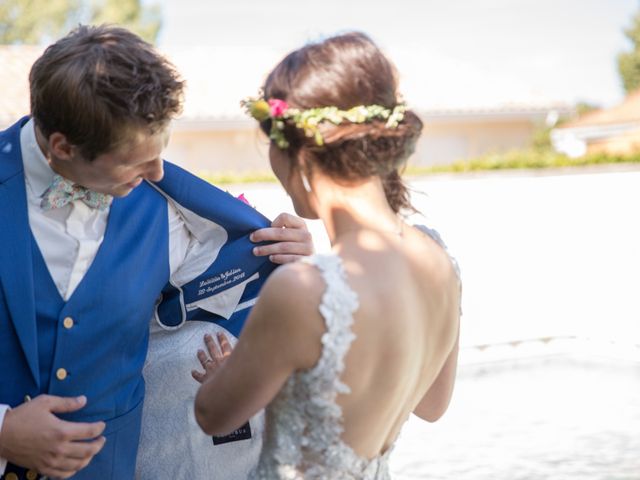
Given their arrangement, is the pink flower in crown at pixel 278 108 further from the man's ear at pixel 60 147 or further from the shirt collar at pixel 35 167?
the shirt collar at pixel 35 167

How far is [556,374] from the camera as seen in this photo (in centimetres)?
772

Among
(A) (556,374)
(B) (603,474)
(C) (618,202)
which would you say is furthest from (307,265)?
(C) (618,202)

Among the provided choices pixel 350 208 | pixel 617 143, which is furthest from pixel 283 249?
pixel 617 143

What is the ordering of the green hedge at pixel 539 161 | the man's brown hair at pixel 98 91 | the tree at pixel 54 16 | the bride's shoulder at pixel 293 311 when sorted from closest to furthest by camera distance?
the bride's shoulder at pixel 293 311 → the man's brown hair at pixel 98 91 → the green hedge at pixel 539 161 → the tree at pixel 54 16

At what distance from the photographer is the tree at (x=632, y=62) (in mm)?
42844

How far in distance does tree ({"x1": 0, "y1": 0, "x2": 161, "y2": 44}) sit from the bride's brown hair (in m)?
36.7

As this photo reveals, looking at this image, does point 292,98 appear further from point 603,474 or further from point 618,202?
point 618,202

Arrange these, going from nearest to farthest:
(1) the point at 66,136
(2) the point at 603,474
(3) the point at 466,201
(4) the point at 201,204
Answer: (1) the point at 66,136
(4) the point at 201,204
(2) the point at 603,474
(3) the point at 466,201

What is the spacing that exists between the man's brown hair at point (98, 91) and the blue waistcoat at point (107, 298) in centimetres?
24

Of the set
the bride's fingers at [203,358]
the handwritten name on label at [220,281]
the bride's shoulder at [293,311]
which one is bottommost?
the bride's fingers at [203,358]

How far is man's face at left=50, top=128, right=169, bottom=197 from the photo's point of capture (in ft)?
6.89

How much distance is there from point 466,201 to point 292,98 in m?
13.1

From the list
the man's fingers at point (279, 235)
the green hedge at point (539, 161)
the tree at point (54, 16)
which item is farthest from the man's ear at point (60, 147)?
the tree at point (54, 16)

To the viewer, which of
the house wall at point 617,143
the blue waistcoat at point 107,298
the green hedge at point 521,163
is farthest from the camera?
the house wall at point 617,143
